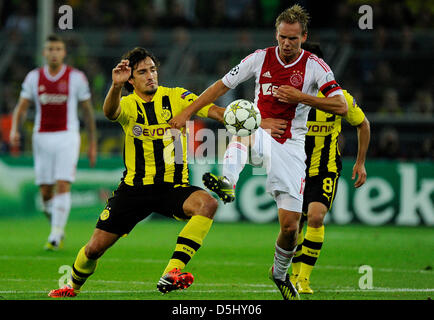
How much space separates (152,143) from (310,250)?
184 cm

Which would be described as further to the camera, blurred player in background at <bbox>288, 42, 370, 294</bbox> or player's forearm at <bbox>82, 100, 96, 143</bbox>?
player's forearm at <bbox>82, 100, 96, 143</bbox>

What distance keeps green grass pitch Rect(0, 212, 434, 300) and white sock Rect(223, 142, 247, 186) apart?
3.60ft

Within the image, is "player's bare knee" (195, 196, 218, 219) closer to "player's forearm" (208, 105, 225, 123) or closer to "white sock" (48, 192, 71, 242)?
"player's forearm" (208, 105, 225, 123)

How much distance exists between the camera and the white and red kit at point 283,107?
23.1ft

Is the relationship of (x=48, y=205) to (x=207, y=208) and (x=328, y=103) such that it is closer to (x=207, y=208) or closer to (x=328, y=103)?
(x=207, y=208)

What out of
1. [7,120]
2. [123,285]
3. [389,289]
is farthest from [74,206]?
[389,289]

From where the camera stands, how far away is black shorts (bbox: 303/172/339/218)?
7961mm

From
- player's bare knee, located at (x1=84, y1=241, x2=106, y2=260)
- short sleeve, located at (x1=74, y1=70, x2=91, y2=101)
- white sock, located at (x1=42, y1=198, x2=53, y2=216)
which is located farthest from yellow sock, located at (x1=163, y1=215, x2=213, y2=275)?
white sock, located at (x1=42, y1=198, x2=53, y2=216)

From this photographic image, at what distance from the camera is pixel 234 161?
6.89 meters

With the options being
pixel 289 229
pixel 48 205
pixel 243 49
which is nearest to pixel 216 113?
pixel 289 229

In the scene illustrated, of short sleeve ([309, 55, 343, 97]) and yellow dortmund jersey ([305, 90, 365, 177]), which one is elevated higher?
short sleeve ([309, 55, 343, 97])

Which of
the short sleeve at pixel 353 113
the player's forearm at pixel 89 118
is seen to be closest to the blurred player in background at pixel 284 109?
the short sleeve at pixel 353 113

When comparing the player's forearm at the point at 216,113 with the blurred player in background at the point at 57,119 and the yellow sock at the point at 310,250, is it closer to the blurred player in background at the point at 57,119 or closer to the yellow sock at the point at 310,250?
the yellow sock at the point at 310,250

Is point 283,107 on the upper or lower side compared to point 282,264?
upper
